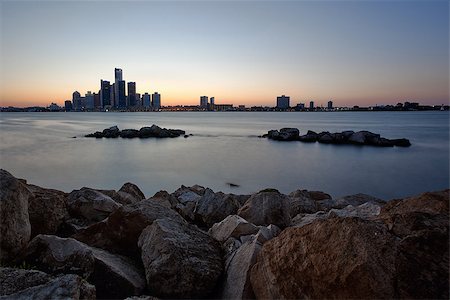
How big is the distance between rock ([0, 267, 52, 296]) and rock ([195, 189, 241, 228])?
359 cm

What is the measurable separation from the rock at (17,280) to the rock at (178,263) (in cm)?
106

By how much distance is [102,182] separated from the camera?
18078 mm

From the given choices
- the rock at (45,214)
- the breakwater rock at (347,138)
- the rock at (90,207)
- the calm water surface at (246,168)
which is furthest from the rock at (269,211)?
the breakwater rock at (347,138)

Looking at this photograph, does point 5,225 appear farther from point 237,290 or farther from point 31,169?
point 31,169

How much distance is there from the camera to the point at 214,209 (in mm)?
6496

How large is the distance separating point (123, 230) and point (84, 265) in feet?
3.00

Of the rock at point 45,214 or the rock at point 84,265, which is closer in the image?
the rock at point 84,265

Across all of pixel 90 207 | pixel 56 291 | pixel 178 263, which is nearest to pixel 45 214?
pixel 90 207

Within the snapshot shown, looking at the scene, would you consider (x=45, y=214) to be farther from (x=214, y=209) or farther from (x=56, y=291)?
(x=214, y=209)

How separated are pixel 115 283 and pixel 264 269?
5.39 ft

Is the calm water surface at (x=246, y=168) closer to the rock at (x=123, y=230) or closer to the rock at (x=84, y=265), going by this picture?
the rock at (x=123, y=230)

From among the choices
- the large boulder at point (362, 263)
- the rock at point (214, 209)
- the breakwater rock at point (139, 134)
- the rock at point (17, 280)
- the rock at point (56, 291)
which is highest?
the breakwater rock at point (139, 134)

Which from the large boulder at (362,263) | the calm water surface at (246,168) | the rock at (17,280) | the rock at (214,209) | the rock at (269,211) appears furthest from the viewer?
the calm water surface at (246,168)

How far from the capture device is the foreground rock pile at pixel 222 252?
8.21 ft
